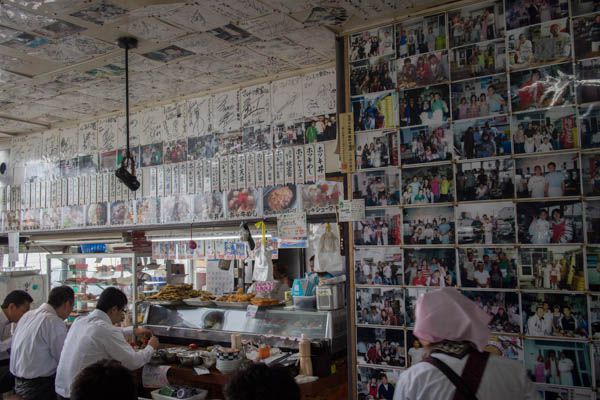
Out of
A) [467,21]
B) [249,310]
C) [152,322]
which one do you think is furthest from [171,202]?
[467,21]

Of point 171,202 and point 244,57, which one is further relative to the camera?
point 171,202

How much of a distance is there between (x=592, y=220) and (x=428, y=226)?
1.00 metres

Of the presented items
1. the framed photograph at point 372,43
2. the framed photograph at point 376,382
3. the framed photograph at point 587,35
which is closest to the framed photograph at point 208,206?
the framed photograph at point 372,43

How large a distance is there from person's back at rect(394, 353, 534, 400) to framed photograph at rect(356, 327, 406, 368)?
151 centimetres

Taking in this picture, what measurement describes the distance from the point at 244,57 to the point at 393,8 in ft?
5.14

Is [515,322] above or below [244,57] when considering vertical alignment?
below

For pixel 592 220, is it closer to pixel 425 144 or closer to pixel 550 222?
pixel 550 222

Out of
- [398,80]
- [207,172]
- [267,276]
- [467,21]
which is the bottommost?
[267,276]

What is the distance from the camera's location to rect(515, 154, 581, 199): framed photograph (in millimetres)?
3168

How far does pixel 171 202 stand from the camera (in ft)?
19.9

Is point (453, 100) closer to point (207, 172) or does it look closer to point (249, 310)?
point (249, 310)

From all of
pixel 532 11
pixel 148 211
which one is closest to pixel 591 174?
pixel 532 11

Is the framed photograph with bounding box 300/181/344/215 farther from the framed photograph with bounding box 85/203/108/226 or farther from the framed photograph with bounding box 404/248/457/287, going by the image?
the framed photograph with bounding box 85/203/108/226

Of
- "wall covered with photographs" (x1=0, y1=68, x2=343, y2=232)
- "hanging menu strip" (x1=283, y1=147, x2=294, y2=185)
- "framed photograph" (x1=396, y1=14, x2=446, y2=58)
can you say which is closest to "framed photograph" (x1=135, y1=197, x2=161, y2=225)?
"wall covered with photographs" (x1=0, y1=68, x2=343, y2=232)
